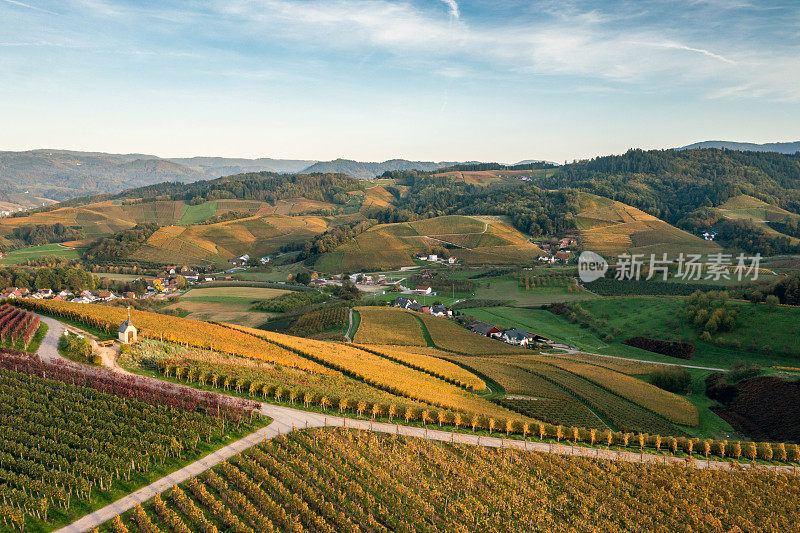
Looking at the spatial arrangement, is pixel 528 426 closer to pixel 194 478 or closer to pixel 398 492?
pixel 398 492

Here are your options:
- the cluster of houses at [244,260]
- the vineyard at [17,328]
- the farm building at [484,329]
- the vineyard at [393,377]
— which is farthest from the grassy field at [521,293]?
the cluster of houses at [244,260]

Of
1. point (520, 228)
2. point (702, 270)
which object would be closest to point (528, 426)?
point (702, 270)

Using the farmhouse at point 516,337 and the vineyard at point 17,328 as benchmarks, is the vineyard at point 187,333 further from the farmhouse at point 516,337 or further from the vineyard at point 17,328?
the farmhouse at point 516,337

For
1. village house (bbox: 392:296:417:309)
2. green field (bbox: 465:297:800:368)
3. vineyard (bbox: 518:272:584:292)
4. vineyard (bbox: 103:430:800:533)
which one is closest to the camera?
vineyard (bbox: 103:430:800:533)

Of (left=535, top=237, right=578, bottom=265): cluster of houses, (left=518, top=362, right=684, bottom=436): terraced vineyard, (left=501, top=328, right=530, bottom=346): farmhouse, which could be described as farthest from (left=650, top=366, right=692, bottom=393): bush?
(left=535, top=237, right=578, bottom=265): cluster of houses

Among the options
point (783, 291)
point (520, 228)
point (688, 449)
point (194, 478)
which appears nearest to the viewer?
point (194, 478)

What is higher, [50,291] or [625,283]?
[625,283]

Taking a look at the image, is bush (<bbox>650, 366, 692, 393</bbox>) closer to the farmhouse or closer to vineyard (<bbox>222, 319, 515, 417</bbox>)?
the farmhouse
